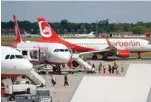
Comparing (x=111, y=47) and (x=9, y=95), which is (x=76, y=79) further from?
(x=111, y=47)

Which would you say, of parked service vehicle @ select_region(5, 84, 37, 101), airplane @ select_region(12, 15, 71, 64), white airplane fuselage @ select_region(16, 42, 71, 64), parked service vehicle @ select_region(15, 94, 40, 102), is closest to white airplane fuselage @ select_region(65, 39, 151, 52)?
airplane @ select_region(12, 15, 71, 64)

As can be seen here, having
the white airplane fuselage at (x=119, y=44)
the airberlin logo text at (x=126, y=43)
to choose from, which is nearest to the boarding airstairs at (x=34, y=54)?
the white airplane fuselage at (x=119, y=44)

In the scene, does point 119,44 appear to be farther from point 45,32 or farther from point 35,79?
point 35,79

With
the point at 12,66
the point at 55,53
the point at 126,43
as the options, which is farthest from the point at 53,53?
the point at 126,43

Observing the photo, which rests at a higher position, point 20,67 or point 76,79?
point 20,67

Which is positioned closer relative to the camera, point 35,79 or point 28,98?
point 28,98

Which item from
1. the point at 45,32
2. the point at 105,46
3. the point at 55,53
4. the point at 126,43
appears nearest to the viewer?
the point at 55,53

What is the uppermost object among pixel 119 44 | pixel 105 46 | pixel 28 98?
pixel 28 98

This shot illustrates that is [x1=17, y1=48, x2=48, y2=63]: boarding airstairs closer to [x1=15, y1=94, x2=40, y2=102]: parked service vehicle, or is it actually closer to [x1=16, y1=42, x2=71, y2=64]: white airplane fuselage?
[x1=16, y1=42, x2=71, y2=64]: white airplane fuselage

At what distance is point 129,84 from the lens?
28.2 metres

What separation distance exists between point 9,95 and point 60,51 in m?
16.6

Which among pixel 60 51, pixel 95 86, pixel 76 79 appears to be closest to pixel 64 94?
pixel 95 86

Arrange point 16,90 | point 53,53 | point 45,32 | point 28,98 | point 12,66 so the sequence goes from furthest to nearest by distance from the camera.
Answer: point 45,32 → point 53,53 → point 12,66 → point 16,90 → point 28,98

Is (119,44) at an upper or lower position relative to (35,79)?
lower
